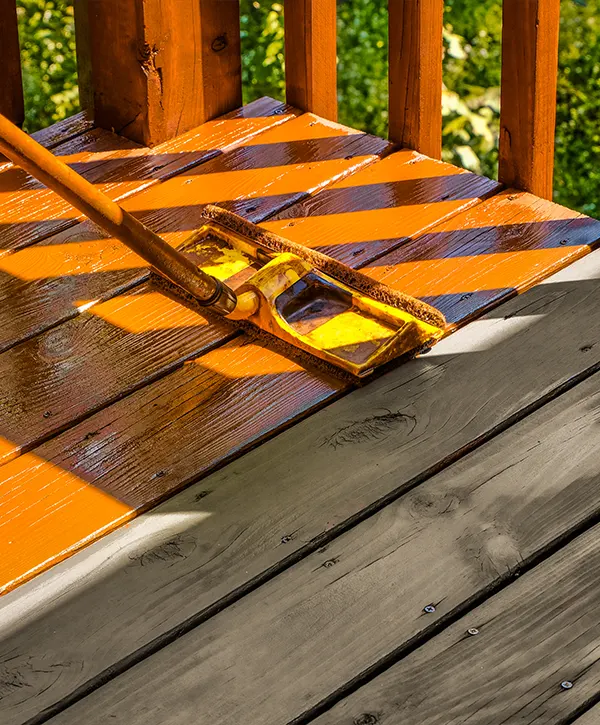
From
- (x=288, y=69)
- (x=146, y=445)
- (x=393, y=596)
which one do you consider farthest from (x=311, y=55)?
(x=393, y=596)

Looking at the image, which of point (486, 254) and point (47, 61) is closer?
point (486, 254)

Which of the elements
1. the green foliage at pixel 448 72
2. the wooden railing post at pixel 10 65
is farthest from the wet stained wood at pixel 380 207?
the green foliage at pixel 448 72

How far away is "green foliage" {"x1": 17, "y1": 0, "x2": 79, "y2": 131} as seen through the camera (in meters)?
5.54

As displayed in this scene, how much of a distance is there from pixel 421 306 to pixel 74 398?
1.97ft

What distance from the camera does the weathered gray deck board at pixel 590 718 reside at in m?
1.50

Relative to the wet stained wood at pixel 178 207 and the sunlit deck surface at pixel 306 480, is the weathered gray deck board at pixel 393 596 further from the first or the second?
the wet stained wood at pixel 178 207

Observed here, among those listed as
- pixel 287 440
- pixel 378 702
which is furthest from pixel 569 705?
pixel 287 440

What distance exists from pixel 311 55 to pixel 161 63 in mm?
322

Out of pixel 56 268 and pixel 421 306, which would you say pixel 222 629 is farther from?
pixel 56 268

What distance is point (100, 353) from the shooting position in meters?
2.19

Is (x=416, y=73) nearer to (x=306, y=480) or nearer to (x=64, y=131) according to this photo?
(x=64, y=131)

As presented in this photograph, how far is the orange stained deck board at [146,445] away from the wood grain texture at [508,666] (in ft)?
1.59

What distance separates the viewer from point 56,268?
2.42 m

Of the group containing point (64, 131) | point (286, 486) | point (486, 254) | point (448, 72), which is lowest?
point (448, 72)
